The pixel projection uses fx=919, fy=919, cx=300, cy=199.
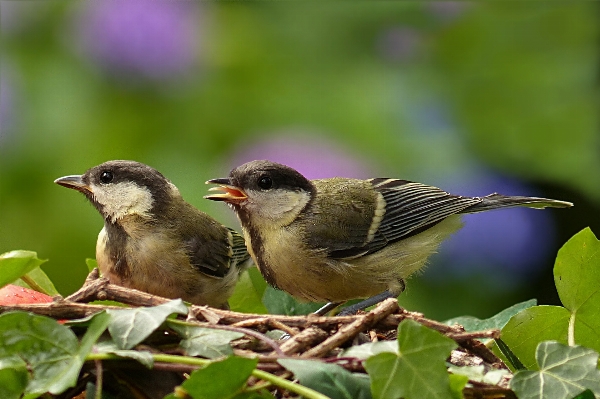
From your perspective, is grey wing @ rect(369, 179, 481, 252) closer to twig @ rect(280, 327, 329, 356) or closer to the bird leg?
the bird leg

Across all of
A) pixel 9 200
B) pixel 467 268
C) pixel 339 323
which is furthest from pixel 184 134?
pixel 339 323

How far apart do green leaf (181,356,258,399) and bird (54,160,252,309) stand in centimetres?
90

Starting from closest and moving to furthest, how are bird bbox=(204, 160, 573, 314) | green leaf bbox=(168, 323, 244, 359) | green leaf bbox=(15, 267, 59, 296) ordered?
green leaf bbox=(168, 323, 244, 359), green leaf bbox=(15, 267, 59, 296), bird bbox=(204, 160, 573, 314)

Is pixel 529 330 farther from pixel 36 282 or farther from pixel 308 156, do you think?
pixel 308 156

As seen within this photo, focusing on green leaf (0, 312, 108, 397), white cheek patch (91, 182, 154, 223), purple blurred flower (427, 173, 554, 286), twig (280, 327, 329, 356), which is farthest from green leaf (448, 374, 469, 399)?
purple blurred flower (427, 173, 554, 286)

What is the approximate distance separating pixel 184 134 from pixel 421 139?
838 mm

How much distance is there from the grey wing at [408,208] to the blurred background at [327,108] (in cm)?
64

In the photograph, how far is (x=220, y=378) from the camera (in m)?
1.11

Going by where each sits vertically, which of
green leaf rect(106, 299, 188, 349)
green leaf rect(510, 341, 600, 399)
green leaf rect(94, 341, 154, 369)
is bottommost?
green leaf rect(510, 341, 600, 399)

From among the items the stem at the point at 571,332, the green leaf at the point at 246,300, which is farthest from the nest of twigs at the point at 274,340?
the green leaf at the point at 246,300

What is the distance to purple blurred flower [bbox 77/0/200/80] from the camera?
3344 millimetres

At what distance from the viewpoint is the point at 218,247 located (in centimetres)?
223

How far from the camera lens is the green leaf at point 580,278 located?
1.42m

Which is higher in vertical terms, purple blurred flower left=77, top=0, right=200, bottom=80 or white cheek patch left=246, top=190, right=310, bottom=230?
purple blurred flower left=77, top=0, right=200, bottom=80
